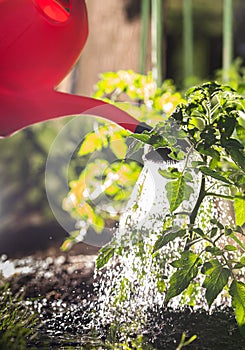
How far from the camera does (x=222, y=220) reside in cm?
65

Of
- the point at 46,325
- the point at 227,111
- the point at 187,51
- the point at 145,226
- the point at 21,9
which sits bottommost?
the point at 46,325

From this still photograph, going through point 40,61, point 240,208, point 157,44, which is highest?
point 157,44

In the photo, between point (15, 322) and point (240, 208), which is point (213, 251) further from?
point (15, 322)

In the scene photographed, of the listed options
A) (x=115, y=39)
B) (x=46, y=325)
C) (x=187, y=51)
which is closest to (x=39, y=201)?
(x=115, y=39)

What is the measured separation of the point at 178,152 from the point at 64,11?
0.22 metres

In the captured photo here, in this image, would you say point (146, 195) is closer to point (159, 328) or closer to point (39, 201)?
point (159, 328)

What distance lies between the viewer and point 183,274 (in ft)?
1.79

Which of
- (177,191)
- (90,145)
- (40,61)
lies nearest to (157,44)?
(90,145)

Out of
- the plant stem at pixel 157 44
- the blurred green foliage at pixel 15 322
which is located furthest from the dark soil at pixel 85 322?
the plant stem at pixel 157 44

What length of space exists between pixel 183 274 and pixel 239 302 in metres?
0.06

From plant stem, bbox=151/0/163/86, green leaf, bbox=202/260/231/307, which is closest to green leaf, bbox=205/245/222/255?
green leaf, bbox=202/260/231/307

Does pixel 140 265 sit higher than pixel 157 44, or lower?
lower

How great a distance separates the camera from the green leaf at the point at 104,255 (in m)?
0.60

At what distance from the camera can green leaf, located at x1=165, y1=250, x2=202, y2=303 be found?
537 mm
